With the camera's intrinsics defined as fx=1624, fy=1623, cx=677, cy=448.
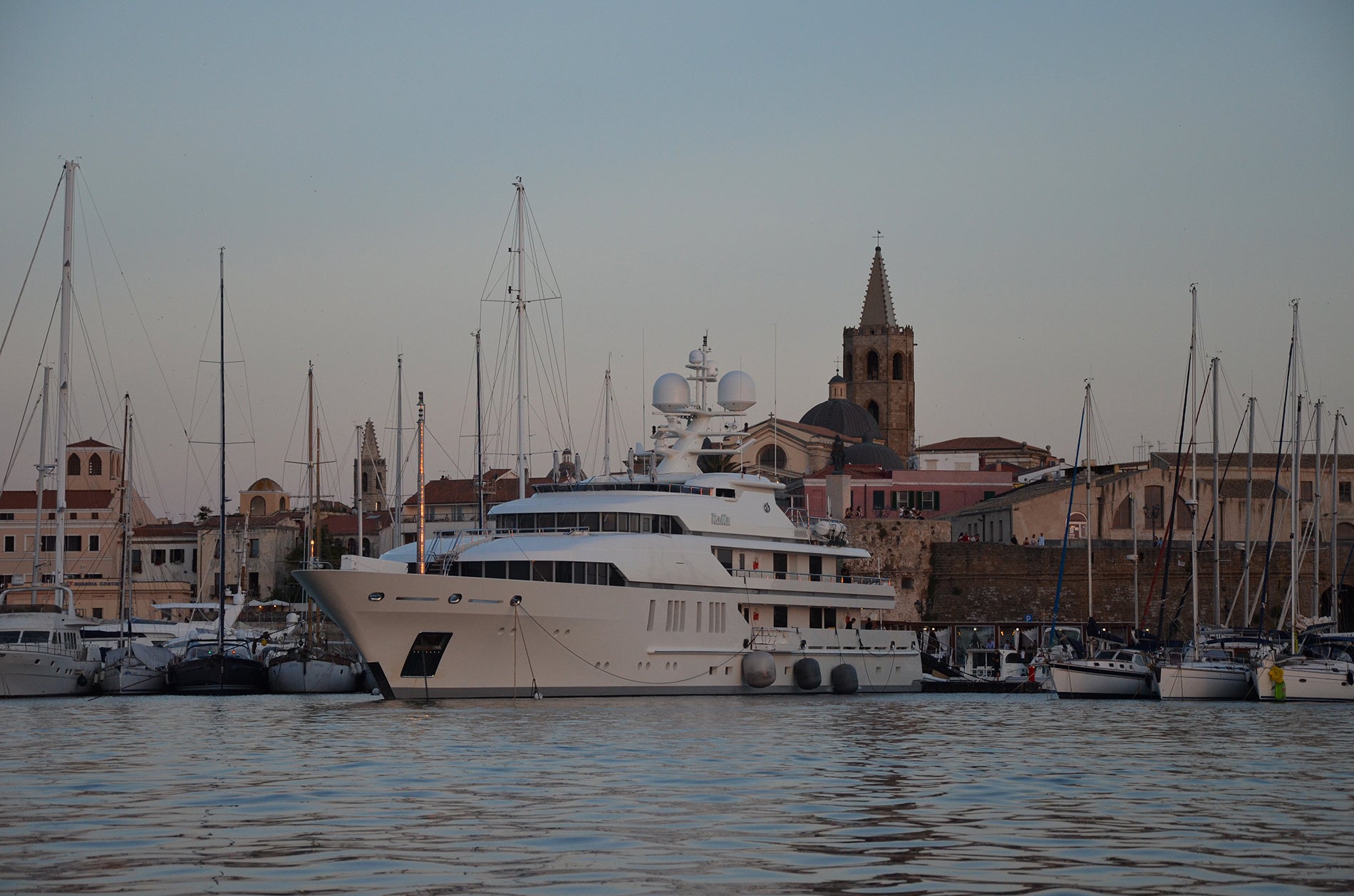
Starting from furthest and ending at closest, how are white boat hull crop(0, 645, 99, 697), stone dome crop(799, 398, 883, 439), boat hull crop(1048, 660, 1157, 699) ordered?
stone dome crop(799, 398, 883, 439) → boat hull crop(1048, 660, 1157, 699) → white boat hull crop(0, 645, 99, 697)

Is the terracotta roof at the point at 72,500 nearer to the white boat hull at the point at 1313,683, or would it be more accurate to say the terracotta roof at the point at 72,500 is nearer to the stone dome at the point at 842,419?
the stone dome at the point at 842,419

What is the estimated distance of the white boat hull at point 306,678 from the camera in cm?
4497

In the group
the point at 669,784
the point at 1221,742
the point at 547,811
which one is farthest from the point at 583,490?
the point at 547,811

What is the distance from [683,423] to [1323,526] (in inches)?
1510

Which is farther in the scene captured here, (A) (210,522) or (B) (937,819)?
(A) (210,522)

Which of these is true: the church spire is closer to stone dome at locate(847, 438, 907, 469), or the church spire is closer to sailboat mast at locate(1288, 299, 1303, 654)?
stone dome at locate(847, 438, 907, 469)

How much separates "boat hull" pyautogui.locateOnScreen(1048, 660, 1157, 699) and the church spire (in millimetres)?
92240

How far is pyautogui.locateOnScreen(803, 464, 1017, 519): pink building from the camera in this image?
3103 inches

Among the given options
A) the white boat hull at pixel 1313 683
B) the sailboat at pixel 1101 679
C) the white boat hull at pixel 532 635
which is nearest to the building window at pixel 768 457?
the sailboat at pixel 1101 679

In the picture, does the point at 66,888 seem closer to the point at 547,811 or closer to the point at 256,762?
the point at 547,811

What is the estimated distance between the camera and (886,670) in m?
44.5

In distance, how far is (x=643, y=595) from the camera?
3488 centimetres

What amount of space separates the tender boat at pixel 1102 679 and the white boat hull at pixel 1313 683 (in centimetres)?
303

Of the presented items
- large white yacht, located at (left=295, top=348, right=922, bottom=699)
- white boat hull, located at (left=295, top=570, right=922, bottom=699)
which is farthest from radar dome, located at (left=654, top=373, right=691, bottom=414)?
white boat hull, located at (left=295, top=570, right=922, bottom=699)
